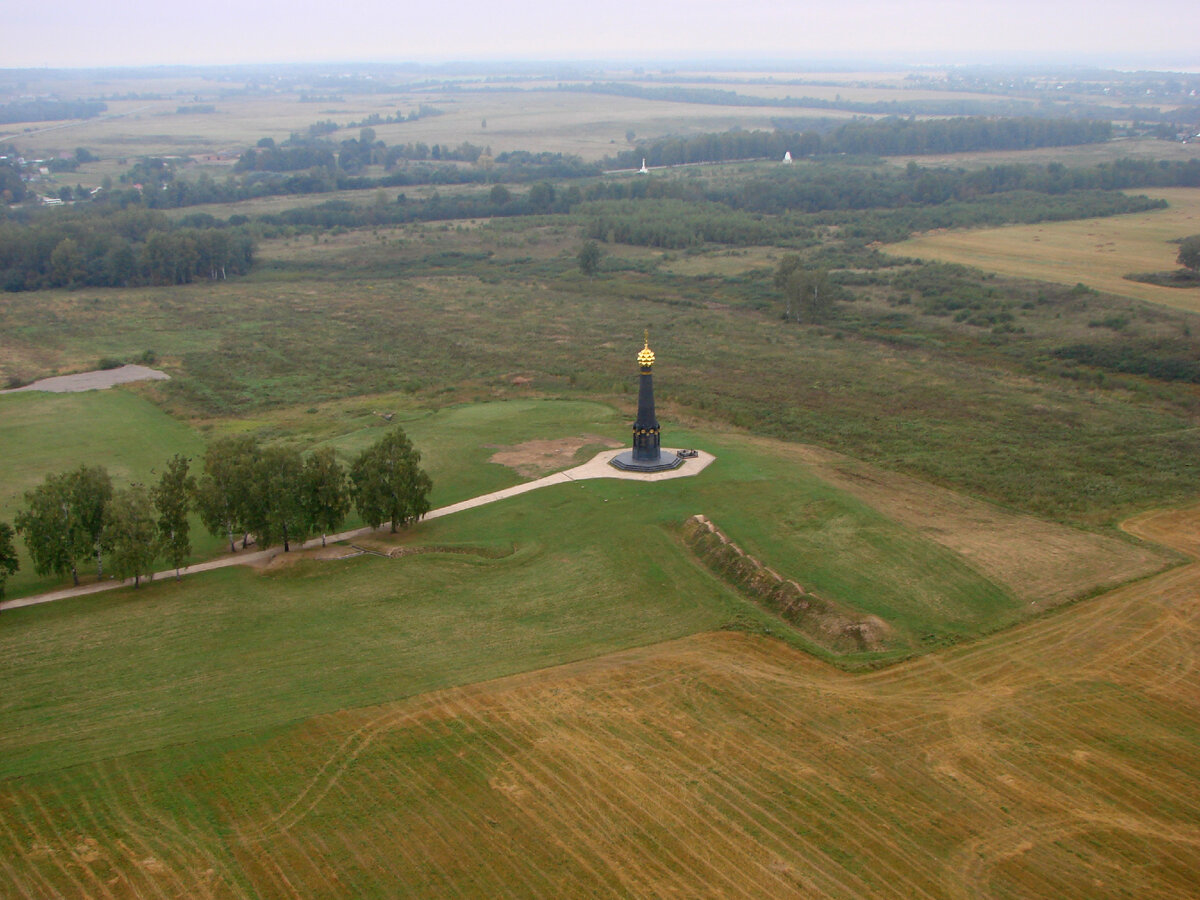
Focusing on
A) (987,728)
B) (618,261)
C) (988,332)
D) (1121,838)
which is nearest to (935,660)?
(987,728)

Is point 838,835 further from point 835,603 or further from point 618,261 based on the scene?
point 618,261

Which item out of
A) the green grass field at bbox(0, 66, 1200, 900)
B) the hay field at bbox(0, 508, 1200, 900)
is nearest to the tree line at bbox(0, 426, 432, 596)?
the green grass field at bbox(0, 66, 1200, 900)

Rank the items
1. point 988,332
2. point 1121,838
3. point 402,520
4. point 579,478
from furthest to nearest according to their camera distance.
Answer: point 988,332 < point 579,478 < point 402,520 < point 1121,838

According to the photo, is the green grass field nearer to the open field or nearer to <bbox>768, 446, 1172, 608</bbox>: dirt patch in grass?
<bbox>768, 446, 1172, 608</bbox>: dirt patch in grass

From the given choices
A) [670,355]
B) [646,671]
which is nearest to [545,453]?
[646,671]

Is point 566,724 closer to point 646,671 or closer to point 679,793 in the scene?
point 646,671
